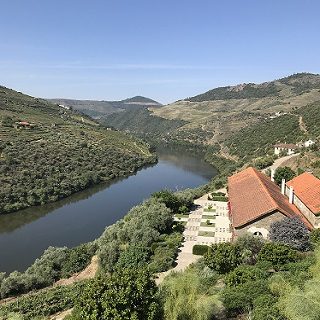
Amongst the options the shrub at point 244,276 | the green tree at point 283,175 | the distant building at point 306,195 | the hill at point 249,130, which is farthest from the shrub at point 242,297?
the hill at point 249,130

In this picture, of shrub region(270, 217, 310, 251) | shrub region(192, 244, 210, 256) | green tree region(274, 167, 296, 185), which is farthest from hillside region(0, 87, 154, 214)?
shrub region(270, 217, 310, 251)

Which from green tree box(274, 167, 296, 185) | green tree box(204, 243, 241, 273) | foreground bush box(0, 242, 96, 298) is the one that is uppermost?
green tree box(274, 167, 296, 185)

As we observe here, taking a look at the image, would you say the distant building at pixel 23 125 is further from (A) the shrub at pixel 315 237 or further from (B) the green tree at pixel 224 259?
(A) the shrub at pixel 315 237

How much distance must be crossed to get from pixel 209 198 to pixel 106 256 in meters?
21.4

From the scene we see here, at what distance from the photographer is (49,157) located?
8450cm

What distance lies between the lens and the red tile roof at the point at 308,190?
34750 millimetres

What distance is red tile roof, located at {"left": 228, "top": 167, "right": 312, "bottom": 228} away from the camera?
106 feet

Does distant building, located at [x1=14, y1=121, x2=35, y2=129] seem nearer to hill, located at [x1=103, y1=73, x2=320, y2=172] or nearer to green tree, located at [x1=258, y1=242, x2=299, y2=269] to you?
hill, located at [x1=103, y1=73, x2=320, y2=172]

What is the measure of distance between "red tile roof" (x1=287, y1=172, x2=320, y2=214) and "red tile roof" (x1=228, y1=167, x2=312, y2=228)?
1242 mm

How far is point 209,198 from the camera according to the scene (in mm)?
51000

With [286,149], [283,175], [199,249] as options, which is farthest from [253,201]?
[286,149]

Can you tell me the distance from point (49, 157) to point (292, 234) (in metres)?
65.3

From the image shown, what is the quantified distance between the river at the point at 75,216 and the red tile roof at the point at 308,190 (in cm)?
2569

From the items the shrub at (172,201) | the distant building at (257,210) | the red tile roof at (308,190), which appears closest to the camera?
the distant building at (257,210)
